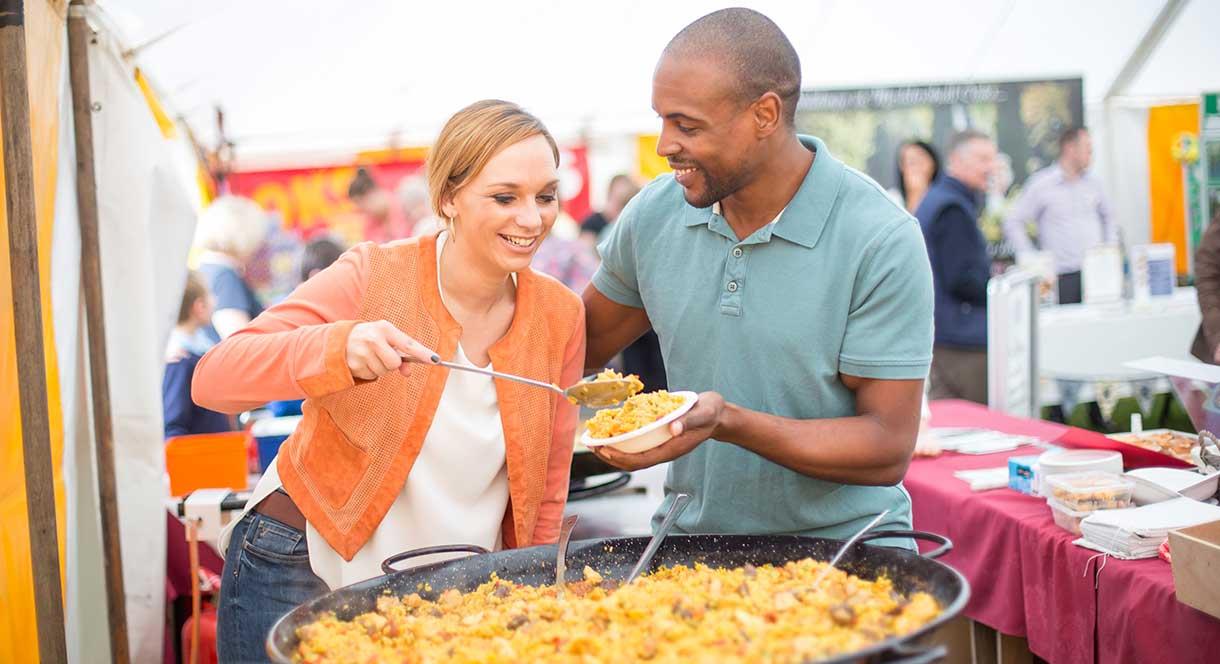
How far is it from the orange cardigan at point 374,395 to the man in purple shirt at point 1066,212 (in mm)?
7401

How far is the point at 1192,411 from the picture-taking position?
3047 millimetres

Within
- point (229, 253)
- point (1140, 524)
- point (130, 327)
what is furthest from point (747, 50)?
point (229, 253)

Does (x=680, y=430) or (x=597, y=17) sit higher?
(x=597, y=17)

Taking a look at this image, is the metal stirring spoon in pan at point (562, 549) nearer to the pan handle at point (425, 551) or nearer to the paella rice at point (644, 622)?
the paella rice at point (644, 622)

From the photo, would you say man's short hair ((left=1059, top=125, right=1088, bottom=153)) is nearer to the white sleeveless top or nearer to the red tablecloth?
the red tablecloth

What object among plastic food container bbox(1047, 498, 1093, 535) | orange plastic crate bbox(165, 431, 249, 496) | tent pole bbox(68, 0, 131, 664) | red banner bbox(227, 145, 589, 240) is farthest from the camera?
red banner bbox(227, 145, 589, 240)

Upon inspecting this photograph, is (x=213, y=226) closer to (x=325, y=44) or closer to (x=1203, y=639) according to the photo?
(x=325, y=44)

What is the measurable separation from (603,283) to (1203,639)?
149 centimetres

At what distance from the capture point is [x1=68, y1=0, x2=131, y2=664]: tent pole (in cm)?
312

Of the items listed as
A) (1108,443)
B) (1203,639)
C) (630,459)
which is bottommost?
(1203,639)

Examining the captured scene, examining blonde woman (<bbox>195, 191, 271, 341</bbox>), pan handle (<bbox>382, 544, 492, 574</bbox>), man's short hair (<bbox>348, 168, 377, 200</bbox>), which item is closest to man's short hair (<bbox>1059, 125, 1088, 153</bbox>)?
man's short hair (<bbox>348, 168, 377, 200</bbox>)

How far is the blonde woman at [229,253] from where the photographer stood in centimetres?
607

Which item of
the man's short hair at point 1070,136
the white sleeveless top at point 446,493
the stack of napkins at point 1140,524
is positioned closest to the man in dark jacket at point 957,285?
the man's short hair at point 1070,136

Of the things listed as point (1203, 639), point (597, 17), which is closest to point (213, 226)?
point (597, 17)
